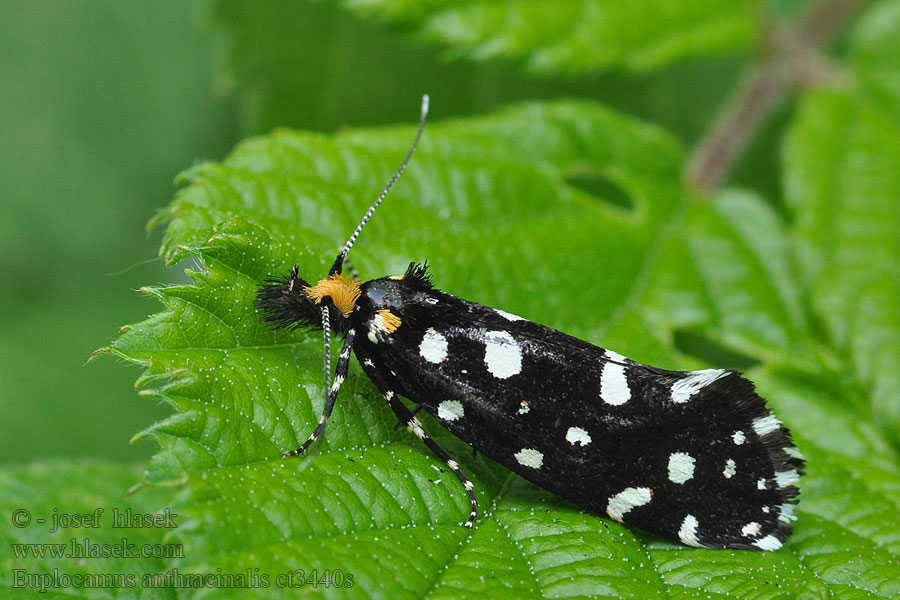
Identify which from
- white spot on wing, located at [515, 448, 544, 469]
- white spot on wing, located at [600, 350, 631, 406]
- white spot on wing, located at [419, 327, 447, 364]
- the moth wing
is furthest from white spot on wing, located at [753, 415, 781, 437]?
white spot on wing, located at [419, 327, 447, 364]

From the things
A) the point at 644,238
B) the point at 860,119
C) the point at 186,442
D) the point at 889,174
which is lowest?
the point at 186,442

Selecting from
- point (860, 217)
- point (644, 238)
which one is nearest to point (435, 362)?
point (644, 238)

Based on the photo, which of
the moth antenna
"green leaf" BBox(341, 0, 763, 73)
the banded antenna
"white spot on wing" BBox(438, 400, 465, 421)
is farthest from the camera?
"green leaf" BBox(341, 0, 763, 73)

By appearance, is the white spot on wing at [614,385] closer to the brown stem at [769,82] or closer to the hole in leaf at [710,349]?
the hole in leaf at [710,349]

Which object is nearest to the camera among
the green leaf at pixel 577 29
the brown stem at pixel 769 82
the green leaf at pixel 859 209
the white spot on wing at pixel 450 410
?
the white spot on wing at pixel 450 410

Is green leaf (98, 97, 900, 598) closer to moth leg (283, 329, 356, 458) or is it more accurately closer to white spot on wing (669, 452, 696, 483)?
moth leg (283, 329, 356, 458)

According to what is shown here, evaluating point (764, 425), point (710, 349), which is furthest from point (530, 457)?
point (710, 349)

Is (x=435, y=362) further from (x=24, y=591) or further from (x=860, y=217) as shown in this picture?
(x=860, y=217)

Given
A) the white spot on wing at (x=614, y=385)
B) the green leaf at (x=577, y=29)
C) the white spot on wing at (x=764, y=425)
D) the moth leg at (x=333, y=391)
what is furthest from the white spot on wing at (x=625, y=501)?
the green leaf at (x=577, y=29)
